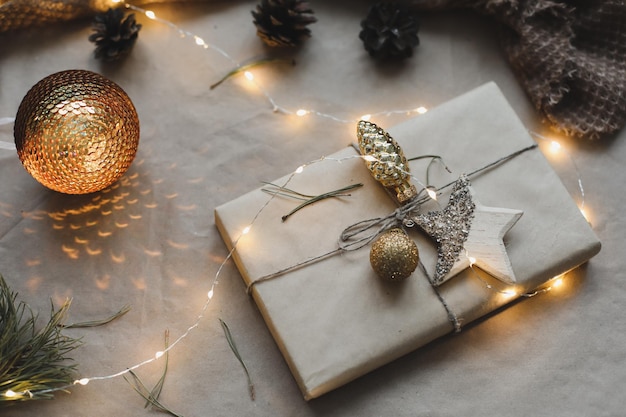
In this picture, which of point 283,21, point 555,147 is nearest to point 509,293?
point 555,147

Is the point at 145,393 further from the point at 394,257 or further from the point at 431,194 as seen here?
the point at 431,194

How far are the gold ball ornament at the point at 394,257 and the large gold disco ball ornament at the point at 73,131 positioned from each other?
1.60 ft

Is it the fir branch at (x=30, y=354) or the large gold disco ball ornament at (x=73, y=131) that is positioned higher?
the large gold disco ball ornament at (x=73, y=131)

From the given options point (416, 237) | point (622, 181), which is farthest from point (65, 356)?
point (622, 181)

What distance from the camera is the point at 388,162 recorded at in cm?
132

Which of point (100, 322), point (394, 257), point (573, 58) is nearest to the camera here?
point (394, 257)

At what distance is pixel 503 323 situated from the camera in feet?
4.49

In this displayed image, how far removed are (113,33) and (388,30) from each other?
0.56m

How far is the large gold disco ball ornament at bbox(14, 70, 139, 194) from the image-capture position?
1.27 meters

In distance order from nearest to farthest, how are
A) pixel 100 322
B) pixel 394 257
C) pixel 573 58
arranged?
pixel 394 257, pixel 100 322, pixel 573 58

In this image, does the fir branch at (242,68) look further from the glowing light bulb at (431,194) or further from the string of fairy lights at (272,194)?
the glowing light bulb at (431,194)

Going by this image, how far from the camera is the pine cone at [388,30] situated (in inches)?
59.7

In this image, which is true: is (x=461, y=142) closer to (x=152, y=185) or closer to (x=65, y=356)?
(x=152, y=185)

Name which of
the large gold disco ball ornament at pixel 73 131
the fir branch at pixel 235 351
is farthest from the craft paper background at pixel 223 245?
the large gold disco ball ornament at pixel 73 131
